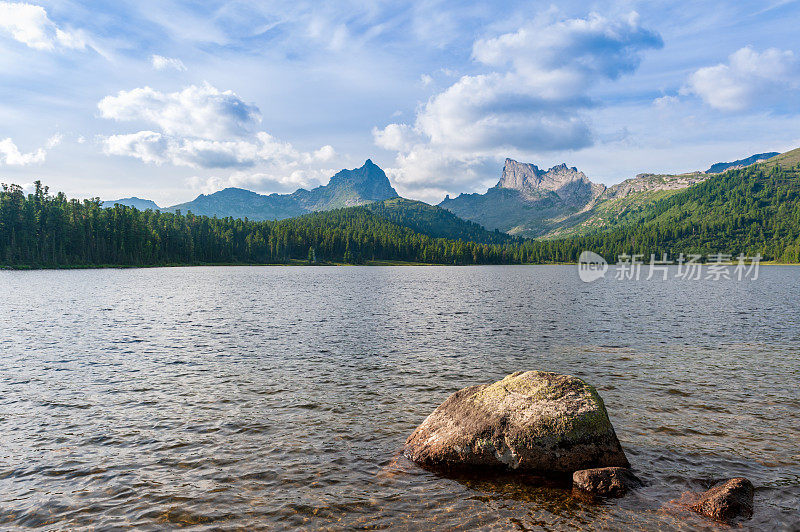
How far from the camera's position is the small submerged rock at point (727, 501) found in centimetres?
1198

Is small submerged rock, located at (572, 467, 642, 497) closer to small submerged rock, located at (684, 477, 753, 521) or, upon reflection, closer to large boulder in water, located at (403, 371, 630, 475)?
large boulder in water, located at (403, 371, 630, 475)

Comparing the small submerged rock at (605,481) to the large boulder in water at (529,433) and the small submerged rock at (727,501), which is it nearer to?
the large boulder in water at (529,433)

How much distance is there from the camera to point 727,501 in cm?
1209

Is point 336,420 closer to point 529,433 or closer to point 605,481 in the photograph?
point 529,433

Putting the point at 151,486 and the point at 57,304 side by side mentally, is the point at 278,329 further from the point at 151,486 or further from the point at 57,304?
the point at 57,304

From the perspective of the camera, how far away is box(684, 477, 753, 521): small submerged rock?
472 inches

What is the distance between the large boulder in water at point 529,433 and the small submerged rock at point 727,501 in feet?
8.62

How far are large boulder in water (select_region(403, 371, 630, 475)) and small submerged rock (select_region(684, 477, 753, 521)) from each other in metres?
2.63

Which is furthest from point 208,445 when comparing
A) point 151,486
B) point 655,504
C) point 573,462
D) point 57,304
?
point 57,304

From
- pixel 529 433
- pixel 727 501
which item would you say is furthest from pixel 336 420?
pixel 727 501

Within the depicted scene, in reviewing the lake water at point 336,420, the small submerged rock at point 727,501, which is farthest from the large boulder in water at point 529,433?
the small submerged rock at point 727,501

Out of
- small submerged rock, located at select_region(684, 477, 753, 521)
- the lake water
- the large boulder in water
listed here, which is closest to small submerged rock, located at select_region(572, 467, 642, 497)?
the lake water

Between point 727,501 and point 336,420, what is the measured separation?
14615 millimetres

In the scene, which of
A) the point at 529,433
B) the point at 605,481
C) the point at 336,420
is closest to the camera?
the point at 605,481
